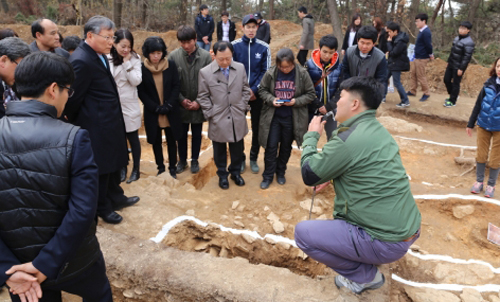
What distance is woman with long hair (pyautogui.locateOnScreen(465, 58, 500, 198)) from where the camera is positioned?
412cm

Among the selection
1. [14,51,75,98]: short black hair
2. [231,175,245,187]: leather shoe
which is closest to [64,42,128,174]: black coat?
[14,51,75,98]: short black hair

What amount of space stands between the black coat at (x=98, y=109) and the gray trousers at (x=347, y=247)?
75.2 inches

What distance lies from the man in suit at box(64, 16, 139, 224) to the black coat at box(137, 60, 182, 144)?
1.13m

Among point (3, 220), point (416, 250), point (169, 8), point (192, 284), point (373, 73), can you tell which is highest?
point (169, 8)

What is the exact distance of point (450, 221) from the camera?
14.4 feet

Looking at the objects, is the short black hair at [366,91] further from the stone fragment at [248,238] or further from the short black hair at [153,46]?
the short black hair at [153,46]

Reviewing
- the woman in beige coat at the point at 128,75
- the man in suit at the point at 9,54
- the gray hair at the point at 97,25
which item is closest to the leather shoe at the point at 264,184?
the woman in beige coat at the point at 128,75

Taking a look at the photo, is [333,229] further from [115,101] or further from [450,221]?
[450,221]

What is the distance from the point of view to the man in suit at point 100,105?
2.94 metres

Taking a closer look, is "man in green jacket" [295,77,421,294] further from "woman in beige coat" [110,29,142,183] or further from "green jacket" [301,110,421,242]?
"woman in beige coat" [110,29,142,183]

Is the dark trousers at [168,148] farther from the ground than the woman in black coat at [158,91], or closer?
closer

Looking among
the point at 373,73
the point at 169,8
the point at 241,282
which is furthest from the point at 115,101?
the point at 169,8

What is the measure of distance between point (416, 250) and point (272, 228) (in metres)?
1.61

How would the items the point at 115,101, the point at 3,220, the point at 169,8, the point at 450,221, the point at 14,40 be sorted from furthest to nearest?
the point at 169,8 < the point at 450,221 < the point at 115,101 < the point at 14,40 < the point at 3,220
